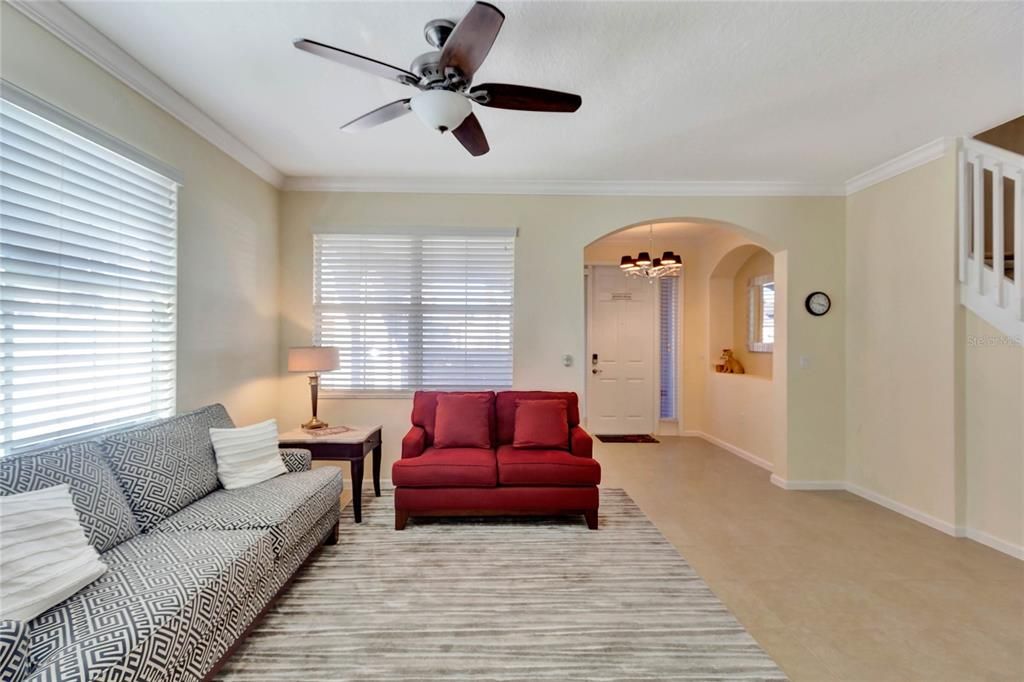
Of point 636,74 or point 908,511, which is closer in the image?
point 636,74

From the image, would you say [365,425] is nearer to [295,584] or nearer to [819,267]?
[295,584]

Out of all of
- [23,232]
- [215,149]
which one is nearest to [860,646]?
[23,232]

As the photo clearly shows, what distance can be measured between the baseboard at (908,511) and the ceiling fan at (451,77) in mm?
3806

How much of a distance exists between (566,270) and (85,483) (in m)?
3.44

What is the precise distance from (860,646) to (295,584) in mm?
2732

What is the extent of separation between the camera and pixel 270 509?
7.11ft

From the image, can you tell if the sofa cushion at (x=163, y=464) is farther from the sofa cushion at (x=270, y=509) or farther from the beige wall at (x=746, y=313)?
the beige wall at (x=746, y=313)

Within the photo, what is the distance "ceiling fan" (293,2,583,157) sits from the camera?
1.61 meters

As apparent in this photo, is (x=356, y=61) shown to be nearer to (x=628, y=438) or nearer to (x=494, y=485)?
(x=494, y=485)

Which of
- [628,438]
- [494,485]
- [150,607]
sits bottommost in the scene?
[628,438]

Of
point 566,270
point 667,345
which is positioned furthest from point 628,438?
point 566,270

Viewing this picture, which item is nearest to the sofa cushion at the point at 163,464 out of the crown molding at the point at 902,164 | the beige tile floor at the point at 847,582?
the beige tile floor at the point at 847,582

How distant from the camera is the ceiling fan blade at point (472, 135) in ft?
7.22

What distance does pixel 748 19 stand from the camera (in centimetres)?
193
